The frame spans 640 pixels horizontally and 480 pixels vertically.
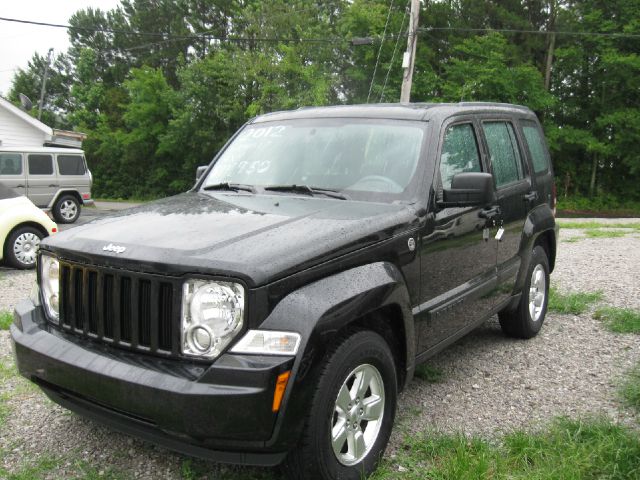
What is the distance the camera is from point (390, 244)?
2908 mm

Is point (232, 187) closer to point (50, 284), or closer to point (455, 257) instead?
point (50, 284)

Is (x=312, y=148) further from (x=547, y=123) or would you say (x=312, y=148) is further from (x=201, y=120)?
(x=201, y=120)

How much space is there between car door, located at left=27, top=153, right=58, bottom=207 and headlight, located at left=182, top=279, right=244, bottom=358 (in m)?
16.2

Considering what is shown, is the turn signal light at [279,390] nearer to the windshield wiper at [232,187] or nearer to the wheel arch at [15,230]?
the windshield wiper at [232,187]

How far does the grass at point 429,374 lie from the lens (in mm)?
4078

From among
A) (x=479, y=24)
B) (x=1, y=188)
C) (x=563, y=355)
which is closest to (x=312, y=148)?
(x=563, y=355)

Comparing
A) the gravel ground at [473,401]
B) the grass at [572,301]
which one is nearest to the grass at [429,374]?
the gravel ground at [473,401]

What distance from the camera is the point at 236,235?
2582 mm

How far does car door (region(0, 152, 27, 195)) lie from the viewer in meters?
16.1

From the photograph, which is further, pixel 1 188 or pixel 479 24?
pixel 479 24

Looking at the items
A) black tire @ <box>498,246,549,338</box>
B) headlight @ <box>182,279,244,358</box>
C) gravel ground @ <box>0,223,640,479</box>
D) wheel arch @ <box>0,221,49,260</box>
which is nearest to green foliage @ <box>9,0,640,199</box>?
wheel arch @ <box>0,221,49,260</box>

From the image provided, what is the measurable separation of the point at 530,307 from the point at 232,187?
2.89m

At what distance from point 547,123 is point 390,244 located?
2948 cm

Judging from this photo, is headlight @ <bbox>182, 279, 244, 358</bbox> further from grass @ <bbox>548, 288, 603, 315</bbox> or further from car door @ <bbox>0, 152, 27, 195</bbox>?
car door @ <bbox>0, 152, 27, 195</bbox>
